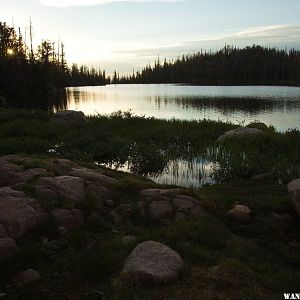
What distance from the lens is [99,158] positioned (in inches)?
697

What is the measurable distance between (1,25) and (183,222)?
64758mm

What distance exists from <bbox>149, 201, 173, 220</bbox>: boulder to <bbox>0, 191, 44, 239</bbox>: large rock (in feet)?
8.21

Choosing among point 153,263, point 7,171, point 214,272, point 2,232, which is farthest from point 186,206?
point 7,171

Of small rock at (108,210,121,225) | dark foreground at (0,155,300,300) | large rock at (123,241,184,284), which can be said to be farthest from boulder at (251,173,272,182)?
large rock at (123,241,184,284)

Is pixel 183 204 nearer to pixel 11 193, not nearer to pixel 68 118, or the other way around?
pixel 11 193

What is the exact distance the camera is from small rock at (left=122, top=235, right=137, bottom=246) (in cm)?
737

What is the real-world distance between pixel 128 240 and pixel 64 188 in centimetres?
241

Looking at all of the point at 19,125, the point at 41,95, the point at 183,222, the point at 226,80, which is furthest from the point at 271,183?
the point at 226,80

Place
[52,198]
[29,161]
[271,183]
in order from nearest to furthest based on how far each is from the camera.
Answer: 1. [52,198]
2. [29,161]
3. [271,183]

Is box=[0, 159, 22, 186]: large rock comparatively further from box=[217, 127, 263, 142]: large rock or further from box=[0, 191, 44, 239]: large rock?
box=[217, 127, 263, 142]: large rock

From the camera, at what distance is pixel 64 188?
29.9ft

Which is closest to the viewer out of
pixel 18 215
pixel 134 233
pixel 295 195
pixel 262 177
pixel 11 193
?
pixel 18 215

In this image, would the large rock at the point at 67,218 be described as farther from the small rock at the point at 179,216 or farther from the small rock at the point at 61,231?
the small rock at the point at 179,216

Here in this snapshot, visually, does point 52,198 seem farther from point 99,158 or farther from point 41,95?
point 41,95
